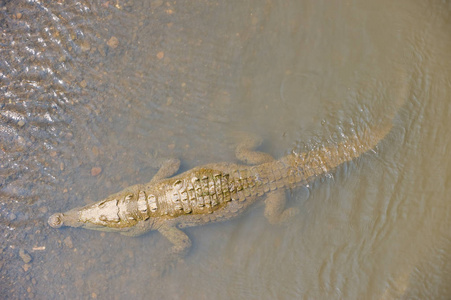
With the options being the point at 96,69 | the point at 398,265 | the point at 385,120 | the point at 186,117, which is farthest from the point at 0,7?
the point at 398,265

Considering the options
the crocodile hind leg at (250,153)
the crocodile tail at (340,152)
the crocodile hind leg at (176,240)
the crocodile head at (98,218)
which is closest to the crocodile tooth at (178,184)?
the crocodile hind leg at (176,240)

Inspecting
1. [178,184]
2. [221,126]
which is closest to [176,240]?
[178,184]

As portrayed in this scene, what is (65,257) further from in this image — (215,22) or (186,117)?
(215,22)

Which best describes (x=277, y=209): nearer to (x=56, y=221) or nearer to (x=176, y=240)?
(x=176, y=240)

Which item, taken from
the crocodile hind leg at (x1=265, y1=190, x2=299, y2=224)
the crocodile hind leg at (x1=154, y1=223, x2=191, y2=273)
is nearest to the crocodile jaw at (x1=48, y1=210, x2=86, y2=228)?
the crocodile hind leg at (x1=154, y1=223, x2=191, y2=273)

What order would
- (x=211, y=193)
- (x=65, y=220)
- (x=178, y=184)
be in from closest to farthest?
(x=211, y=193) → (x=178, y=184) → (x=65, y=220)

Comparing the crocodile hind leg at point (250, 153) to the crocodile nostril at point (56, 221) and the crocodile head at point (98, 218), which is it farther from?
the crocodile nostril at point (56, 221)

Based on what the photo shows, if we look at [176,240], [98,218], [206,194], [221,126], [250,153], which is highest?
[221,126]
